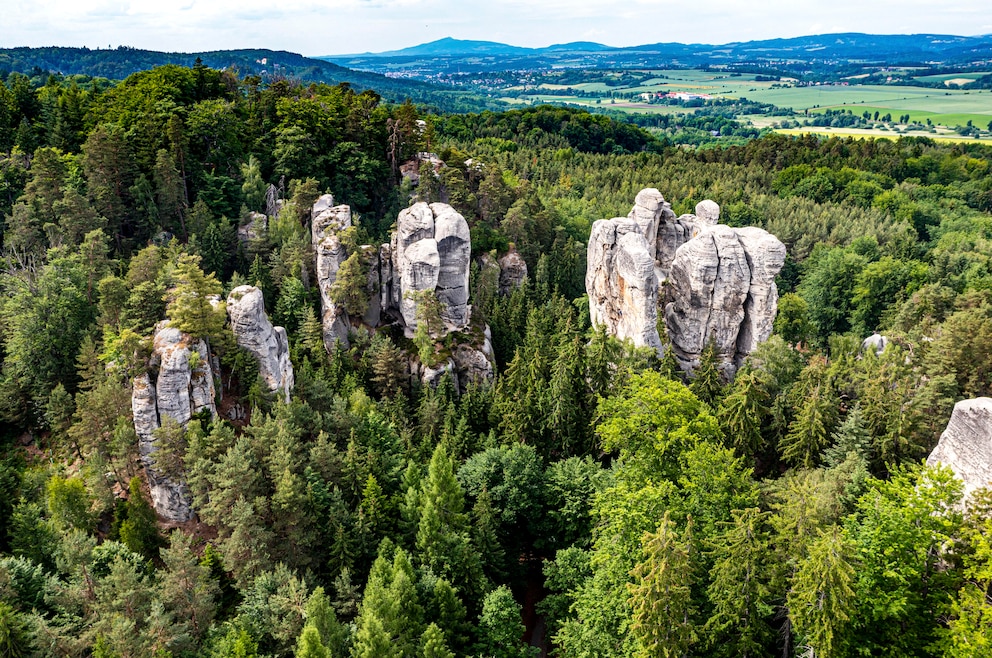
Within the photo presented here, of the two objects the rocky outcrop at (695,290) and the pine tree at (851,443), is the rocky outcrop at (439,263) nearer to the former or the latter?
the rocky outcrop at (695,290)

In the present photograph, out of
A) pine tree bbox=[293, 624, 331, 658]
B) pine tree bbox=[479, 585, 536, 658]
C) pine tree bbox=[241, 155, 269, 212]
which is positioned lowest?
pine tree bbox=[479, 585, 536, 658]

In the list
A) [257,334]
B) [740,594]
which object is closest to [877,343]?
[740,594]

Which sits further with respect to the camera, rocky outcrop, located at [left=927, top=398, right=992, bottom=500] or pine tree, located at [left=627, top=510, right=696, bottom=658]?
rocky outcrop, located at [left=927, top=398, right=992, bottom=500]

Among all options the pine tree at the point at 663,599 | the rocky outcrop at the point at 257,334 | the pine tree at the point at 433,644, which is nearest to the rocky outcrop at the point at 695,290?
the rocky outcrop at the point at 257,334

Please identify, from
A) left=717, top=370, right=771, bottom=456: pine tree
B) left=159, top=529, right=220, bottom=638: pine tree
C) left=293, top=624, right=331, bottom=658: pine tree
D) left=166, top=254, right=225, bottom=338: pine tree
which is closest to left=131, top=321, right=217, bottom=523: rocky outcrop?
left=166, top=254, right=225, bottom=338: pine tree

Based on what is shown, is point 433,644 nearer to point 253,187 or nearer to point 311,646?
point 311,646

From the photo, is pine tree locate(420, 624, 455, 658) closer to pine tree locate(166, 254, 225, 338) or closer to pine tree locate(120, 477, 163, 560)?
pine tree locate(120, 477, 163, 560)
